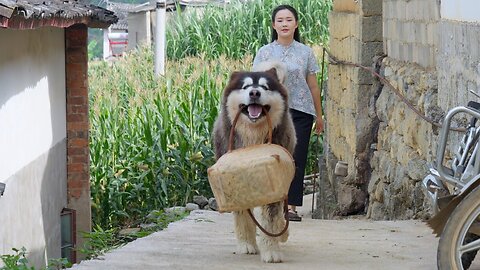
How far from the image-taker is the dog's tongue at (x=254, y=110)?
7.65m

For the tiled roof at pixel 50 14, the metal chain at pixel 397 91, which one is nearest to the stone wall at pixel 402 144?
the metal chain at pixel 397 91

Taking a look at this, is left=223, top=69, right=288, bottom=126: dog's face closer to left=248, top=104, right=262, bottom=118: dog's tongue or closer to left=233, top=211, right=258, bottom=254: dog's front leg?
left=248, top=104, right=262, bottom=118: dog's tongue

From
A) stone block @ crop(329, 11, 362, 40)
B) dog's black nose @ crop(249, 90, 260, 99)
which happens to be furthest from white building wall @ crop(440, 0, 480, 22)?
stone block @ crop(329, 11, 362, 40)

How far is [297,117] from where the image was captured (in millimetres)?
10141

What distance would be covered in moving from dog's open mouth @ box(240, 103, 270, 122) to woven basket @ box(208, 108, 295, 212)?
15.4 inches

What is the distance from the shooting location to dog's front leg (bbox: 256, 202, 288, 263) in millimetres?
7551

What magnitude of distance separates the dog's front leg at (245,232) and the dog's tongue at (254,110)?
2.24 feet

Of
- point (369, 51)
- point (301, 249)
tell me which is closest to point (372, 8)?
point (369, 51)

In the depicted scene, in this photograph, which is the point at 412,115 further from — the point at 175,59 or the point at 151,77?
the point at 175,59

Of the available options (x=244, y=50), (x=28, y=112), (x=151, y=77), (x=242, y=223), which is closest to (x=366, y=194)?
(x=28, y=112)

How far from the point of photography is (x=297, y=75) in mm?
9969

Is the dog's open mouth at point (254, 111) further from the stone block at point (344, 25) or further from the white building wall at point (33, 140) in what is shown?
the stone block at point (344, 25)

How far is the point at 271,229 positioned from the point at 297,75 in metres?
2.60

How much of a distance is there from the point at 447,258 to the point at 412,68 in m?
4.68
